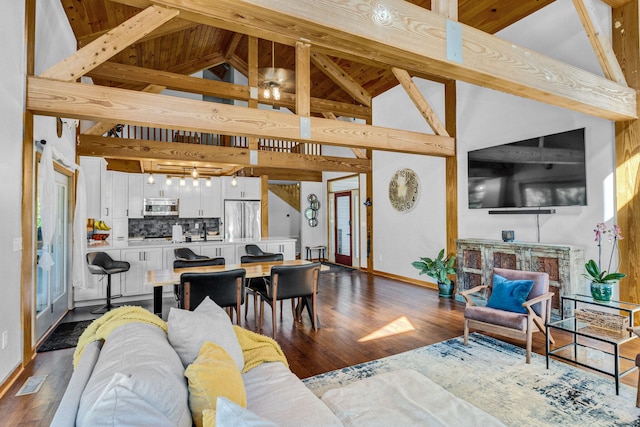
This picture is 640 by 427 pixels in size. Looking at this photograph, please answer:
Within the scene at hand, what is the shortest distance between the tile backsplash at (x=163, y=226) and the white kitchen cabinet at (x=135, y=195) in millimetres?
540

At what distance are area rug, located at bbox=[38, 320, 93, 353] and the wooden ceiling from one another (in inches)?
141

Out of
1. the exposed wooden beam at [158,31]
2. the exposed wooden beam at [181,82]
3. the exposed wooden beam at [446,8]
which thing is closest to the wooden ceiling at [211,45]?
the exposed wooden beam at [158,31]

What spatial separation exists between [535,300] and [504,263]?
159cm

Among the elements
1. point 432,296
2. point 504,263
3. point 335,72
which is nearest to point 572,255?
point 504,263

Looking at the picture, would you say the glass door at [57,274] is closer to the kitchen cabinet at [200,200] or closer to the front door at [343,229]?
the kitchen cabinet at [200,200]

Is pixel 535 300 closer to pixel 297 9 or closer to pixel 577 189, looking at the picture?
pixel 577 189

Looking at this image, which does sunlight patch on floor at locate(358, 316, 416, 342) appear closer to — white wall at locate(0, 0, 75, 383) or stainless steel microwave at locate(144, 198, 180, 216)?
white wall at locate(0, 0, 75, 383)

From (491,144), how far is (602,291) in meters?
2.77

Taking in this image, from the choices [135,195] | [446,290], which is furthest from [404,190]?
[135,195]

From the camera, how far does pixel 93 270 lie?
450 cm

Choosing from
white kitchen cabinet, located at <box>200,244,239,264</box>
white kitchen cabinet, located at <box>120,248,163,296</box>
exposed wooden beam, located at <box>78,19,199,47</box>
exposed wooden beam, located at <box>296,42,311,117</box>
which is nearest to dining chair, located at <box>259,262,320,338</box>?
exposed wooden beam, located at <box>296,42,311,117</box>

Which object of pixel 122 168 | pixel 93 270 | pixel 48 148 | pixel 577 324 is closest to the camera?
pixel 577 324

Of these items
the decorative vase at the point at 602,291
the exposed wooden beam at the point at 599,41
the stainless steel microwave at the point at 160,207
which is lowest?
the decorative vase at the point at 602,291

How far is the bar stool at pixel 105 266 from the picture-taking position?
4.56 metres
